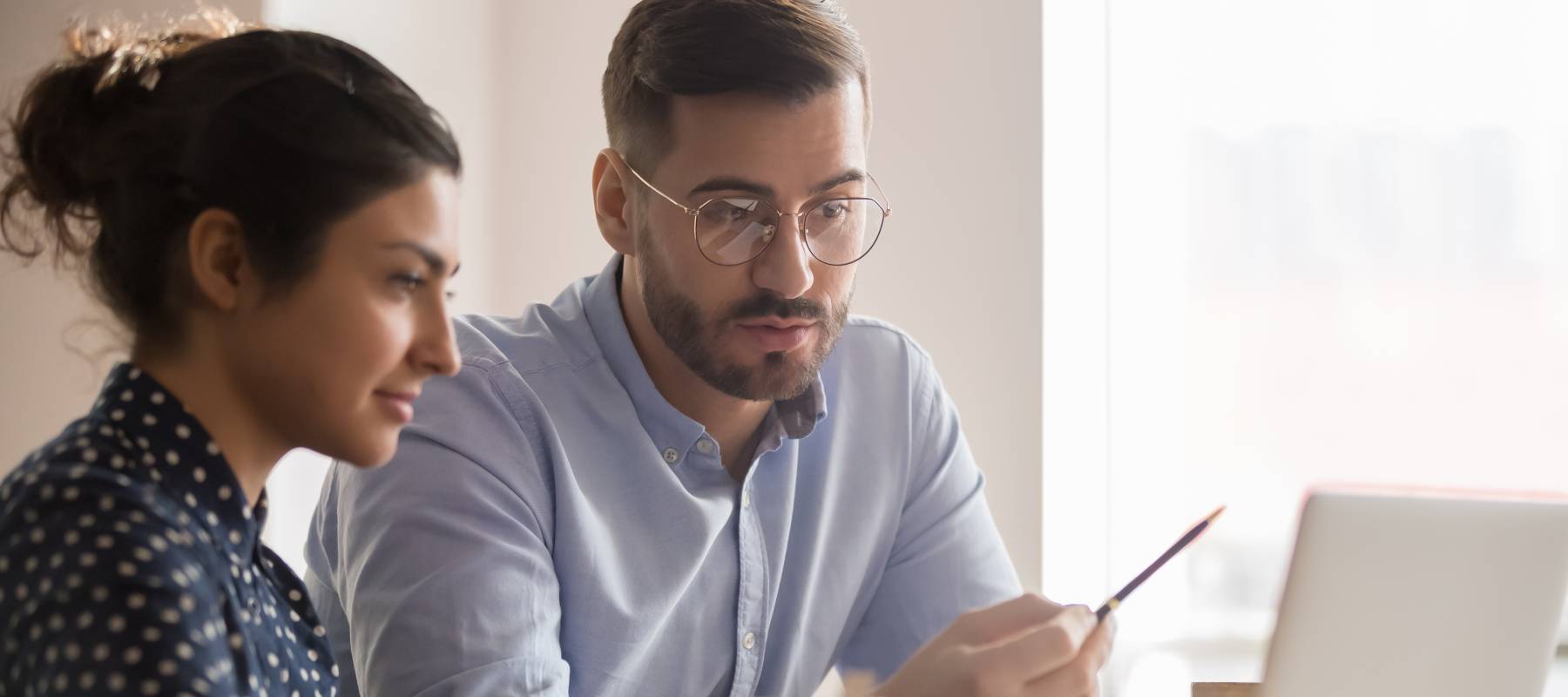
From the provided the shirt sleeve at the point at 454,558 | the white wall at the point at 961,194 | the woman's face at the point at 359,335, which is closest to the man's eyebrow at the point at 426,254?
the woman's face at the point at 359,335

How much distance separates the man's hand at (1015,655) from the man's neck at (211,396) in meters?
0.52

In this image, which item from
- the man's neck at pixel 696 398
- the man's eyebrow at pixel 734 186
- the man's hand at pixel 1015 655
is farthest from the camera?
the man's neck at pixel 696 398

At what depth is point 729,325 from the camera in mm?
1514

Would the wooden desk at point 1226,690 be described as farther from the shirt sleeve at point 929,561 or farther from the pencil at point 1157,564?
the pencil at point 1157,564

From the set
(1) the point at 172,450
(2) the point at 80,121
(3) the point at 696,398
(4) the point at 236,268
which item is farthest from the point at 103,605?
(3) the point at 696,398

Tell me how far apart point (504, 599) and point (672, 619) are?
264mm

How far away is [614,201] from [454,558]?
547mm

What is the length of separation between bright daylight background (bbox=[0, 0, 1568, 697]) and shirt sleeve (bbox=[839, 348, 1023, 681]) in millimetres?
1321

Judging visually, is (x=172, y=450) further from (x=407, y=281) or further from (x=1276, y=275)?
(x=1276, y=275)

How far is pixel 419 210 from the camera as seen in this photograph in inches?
37.8

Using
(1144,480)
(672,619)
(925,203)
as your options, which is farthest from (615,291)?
(1144,480)

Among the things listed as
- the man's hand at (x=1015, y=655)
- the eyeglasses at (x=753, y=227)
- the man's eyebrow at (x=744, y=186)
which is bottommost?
the man's hand at (x=1015, y=655)

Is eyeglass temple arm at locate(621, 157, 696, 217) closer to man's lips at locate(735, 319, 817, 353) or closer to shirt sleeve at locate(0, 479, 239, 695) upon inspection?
man's lips at locate(735, 319, 817, 353)

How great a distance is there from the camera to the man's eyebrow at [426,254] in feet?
3.09
